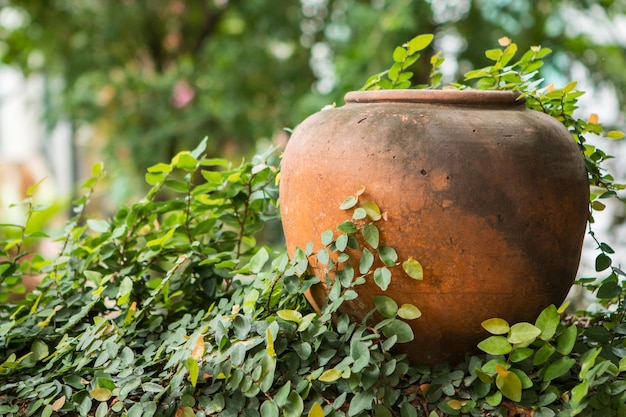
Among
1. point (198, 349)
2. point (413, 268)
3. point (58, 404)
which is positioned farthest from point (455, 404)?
point (58, 404)

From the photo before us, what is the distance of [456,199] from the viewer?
112 centimetres

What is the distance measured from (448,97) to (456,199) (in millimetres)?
229

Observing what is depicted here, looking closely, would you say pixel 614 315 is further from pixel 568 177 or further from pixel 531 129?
pixel 531 129

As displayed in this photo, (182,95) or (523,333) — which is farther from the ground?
(523,333)

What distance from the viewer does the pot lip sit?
1230 millimetres

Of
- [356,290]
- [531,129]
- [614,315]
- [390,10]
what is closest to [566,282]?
[614,315]

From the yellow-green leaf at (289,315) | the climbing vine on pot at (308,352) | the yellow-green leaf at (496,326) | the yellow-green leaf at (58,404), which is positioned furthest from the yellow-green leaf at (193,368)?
the yellow-green leaf at (496,326)

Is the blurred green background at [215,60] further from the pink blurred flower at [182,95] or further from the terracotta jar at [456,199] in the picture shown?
the terracotta jar at [456,199]

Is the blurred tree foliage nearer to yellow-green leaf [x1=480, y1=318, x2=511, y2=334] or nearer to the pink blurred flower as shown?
the pink blurred flower

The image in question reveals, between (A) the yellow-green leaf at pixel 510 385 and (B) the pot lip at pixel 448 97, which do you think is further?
(B) the pot lip at pixel 448 97

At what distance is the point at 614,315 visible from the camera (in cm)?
137

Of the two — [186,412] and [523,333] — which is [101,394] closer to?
[186,412]

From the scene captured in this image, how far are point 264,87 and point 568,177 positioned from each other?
330cm

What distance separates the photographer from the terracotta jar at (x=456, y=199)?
1127 millimetres
